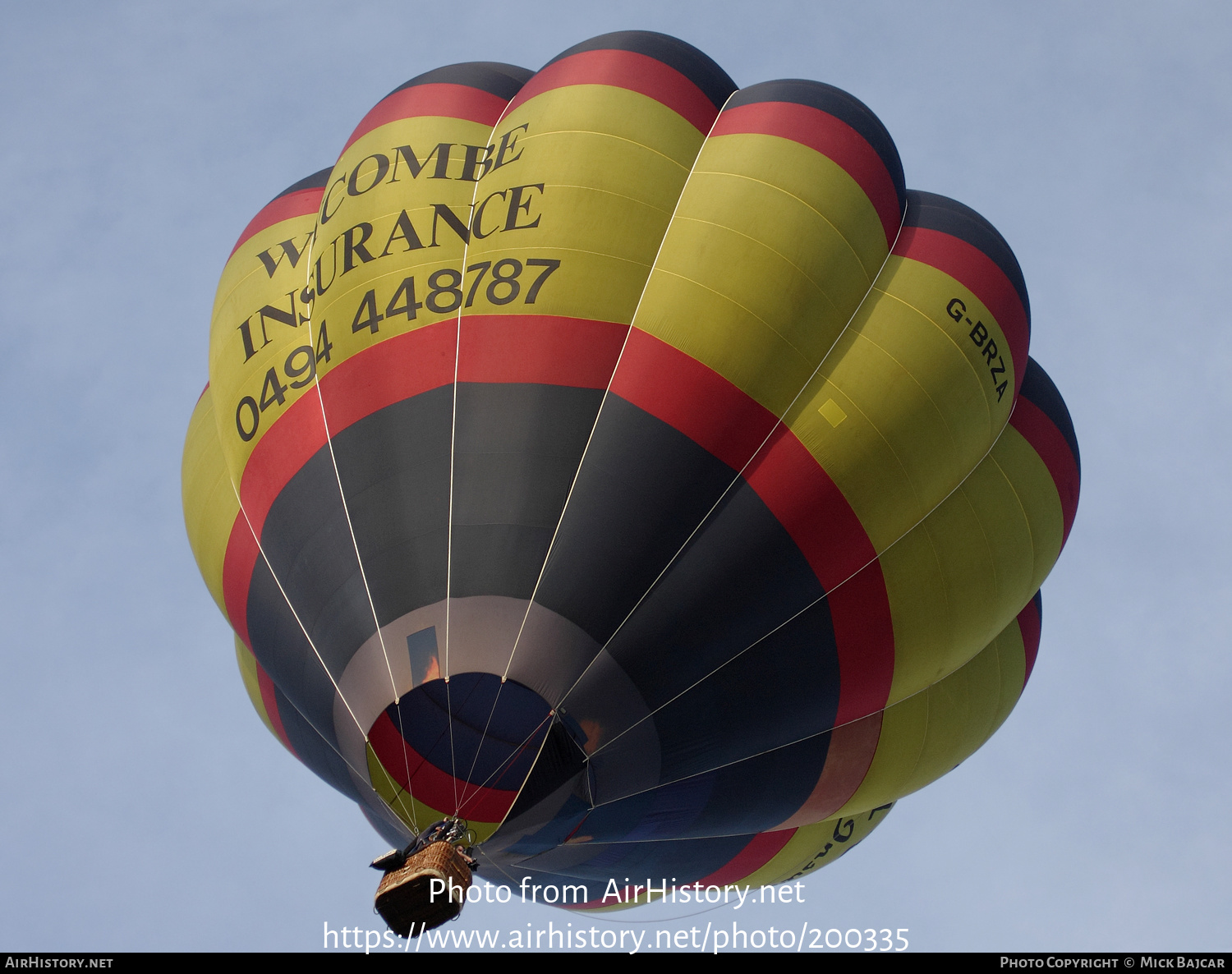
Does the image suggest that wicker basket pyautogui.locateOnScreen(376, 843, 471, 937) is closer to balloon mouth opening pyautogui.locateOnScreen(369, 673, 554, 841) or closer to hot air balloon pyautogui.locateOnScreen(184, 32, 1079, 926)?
hot air balloon pyautogui.locateOnScreen(184, 32, 1079, 926)

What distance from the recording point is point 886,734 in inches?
374

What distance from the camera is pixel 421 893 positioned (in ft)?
23.2

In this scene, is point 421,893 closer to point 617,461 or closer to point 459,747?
point 459,747

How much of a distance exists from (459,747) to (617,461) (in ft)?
6.45

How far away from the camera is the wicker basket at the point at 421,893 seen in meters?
7.06

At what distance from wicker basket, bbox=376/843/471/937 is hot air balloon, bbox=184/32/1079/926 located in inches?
18.8

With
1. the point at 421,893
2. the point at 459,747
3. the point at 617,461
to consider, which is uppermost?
the point at 617,461

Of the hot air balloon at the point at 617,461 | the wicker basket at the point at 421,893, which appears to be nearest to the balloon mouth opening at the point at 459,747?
the hot air balloon at the point at 617,461

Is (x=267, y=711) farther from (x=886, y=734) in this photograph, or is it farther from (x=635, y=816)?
(x=886, y=734)

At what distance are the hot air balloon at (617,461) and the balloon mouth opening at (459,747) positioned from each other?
21 millimetres

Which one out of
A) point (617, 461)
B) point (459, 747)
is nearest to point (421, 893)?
point (459, 747)

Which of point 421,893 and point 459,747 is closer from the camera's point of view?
point 421,893

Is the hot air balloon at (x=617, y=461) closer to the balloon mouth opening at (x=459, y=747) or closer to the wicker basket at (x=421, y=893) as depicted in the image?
the balloon mouth opening at (x=459, y=747)

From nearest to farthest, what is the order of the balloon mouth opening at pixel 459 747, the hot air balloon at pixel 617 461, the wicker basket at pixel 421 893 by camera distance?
the wicker basket at pixel 421 893 < the balloon mouth opening at pixel 459 747 < the hot air balloon at pixel 617 461
